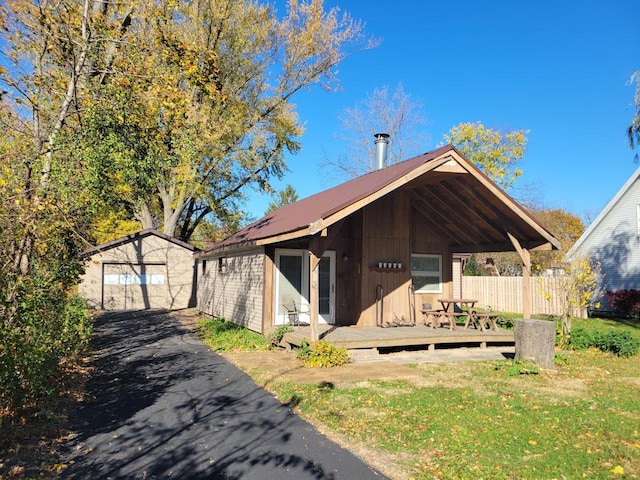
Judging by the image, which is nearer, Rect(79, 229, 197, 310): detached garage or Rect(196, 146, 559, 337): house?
Rect(196, 146, 559, 337): house

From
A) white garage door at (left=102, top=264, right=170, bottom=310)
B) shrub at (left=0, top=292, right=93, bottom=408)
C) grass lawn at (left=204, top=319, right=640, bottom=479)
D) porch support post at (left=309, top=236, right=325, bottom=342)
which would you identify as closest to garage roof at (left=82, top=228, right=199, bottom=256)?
white garage door at (left=102, top=264, right=170, bottom=310)

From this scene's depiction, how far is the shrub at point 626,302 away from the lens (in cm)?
1953

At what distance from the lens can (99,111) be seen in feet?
27.6

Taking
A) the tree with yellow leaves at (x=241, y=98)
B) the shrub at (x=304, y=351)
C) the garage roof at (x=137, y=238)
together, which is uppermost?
the tree with yellow leaves at (x=241, y=98)

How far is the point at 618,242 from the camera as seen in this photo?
72.1 ft

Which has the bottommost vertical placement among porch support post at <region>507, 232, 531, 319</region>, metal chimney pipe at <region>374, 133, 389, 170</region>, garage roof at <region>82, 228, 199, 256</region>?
porch support post at <region>507, 232, 531, 319</region>

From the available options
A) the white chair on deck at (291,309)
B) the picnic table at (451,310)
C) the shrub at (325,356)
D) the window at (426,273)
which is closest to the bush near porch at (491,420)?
the shrub at (325,356)

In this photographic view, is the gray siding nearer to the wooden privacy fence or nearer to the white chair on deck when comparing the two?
the wooden privacy fence

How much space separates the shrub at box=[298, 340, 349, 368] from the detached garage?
15.1 metres

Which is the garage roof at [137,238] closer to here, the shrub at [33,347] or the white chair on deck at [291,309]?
the white chair on deck at [291,309]

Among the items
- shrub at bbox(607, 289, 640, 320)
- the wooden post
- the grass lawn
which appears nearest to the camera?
the grass lawn

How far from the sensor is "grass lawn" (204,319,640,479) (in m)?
4.32

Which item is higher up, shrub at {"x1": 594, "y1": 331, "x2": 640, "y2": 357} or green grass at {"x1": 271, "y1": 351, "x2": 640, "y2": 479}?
shrub at {"x1": 594, "y1": 331, "x2": 640, "y2": 357}

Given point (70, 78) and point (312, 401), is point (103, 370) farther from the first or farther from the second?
point (70, 78)
